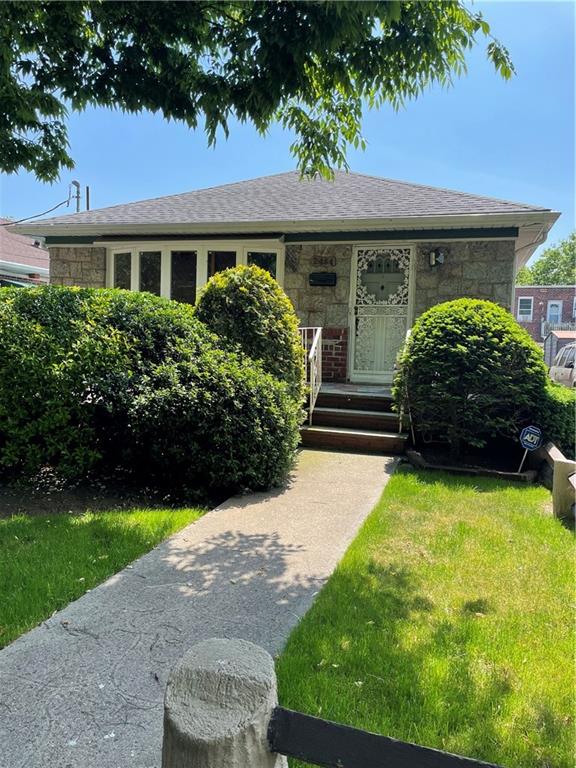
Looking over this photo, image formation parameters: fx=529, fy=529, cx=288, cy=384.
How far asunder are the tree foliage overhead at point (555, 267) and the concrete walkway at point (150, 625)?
48.6 m

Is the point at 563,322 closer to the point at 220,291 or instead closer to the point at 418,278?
the point at 418,278

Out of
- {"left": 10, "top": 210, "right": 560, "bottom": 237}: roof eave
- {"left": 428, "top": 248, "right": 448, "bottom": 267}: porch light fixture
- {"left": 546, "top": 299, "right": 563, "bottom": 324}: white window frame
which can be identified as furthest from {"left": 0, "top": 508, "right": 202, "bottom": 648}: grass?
{"left": 546, "top": 299, "right": 563, "bottom": 324}: white window frame

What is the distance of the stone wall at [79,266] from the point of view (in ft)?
34.9

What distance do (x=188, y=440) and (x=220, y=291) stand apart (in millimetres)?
1886

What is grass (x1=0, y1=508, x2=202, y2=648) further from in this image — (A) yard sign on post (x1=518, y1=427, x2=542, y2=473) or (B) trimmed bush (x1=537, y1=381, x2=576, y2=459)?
(B) trimmed bush (x1=537, y1=381, x2=576, y2=459)

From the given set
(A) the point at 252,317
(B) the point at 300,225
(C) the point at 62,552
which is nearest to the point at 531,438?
(A) the point at 252,317

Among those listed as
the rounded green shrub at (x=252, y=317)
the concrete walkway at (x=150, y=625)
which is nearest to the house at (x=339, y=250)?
the rounded green shrub at (x=252, y=317)

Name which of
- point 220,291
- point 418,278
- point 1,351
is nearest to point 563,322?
point 418,278

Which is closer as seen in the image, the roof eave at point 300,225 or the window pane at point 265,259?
the roof eave at point 300,225

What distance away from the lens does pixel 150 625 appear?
2.71 m

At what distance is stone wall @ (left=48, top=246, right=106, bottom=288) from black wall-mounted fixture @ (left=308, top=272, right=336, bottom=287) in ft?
14.2

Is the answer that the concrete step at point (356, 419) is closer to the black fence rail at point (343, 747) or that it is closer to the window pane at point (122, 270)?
the window pane at point (122, 270)

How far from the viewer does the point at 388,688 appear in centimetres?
221

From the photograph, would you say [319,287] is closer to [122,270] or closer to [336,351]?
[336,351]
